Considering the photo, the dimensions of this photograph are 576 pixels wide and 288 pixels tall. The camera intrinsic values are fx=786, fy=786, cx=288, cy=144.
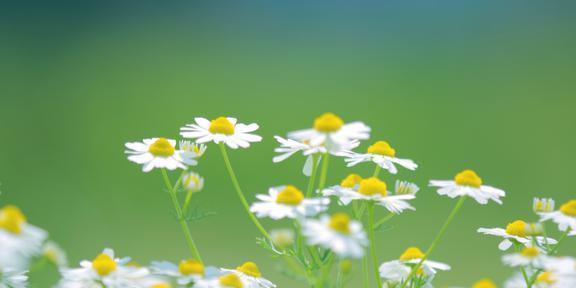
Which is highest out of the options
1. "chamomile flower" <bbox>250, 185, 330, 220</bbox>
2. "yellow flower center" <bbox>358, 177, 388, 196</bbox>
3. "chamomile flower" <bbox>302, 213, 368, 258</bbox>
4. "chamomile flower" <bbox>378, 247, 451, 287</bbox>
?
"yellow flower center" <bbox>358, 177, 388, 196</bbox>

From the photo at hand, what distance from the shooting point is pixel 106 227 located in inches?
137

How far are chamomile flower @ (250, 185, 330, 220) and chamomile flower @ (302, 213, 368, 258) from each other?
0.07m

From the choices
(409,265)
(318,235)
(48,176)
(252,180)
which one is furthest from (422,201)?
(318,235)

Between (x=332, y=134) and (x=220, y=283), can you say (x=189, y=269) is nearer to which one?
(x=220, y=283)

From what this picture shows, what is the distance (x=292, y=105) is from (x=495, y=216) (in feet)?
6.39

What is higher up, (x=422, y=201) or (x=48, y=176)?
(x=48, y=176)

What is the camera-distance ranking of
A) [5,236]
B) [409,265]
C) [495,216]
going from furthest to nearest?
[495,216]
[409,265]
[5,236]

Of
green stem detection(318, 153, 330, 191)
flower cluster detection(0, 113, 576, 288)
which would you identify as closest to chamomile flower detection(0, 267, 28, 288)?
flower cluster detection(0, 113, 576, 288)

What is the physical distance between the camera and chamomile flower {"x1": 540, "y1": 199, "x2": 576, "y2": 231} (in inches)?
36.9

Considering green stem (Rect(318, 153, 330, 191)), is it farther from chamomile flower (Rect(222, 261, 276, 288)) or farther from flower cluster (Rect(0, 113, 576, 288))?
chamomile flower (Rect(222, 261, 276, 288))

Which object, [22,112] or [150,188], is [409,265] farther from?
[22,112]

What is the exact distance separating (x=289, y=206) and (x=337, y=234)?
130 mm

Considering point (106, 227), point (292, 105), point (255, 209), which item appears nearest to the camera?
point (255, 209)

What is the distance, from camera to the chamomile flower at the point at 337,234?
27.6 inches
